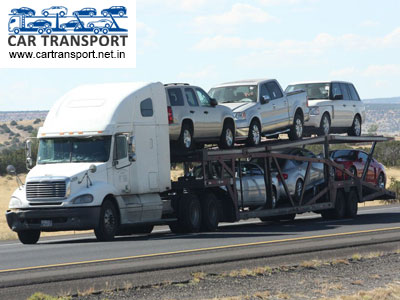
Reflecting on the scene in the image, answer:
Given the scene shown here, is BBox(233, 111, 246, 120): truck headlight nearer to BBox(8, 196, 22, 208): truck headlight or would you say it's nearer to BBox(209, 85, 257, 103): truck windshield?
BBox(209, 85, 257, 103): truck windshield

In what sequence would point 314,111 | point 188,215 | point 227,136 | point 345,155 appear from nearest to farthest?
point 188,215
point 227,136
point 314,111
point 345,155

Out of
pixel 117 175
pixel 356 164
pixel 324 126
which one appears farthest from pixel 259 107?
pixel 356 164

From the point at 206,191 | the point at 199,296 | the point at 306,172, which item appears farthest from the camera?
the point at 306,172

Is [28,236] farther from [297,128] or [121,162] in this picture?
[297,128]

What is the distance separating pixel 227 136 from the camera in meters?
23.9

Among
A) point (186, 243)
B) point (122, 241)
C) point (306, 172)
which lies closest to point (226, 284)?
point (186, 243)

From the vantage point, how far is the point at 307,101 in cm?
2788

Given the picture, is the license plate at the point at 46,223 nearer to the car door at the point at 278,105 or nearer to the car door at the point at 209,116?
the car door at the point at 209,116

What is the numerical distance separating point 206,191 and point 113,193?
376cm

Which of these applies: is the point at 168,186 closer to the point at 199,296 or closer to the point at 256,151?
the point at 256,151

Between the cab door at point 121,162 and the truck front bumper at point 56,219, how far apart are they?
1.20 meters

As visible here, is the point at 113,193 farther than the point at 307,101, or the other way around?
the point at 307,101

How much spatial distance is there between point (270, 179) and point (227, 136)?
7.28 feet

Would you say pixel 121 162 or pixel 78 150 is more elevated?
pixel 78 150
